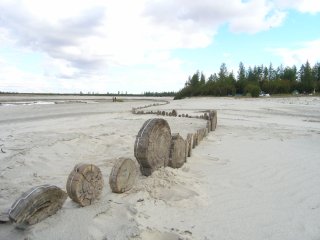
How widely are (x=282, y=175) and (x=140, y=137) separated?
293 centimetres

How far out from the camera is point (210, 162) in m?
8.18

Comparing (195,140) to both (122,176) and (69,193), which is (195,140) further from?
(69,193)

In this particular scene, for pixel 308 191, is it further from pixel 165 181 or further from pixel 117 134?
pixel 117 134

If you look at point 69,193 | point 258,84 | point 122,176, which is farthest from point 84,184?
point 258,84

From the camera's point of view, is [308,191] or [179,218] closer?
[179,218]

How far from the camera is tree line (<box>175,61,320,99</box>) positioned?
56594 millimetres

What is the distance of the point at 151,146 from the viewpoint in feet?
20.9

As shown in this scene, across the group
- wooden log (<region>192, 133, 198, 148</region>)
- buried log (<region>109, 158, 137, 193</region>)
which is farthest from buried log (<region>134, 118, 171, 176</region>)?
wooden log (<region>192, 133, 198, 148</region>)

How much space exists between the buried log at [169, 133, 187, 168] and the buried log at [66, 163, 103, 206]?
2071 mm

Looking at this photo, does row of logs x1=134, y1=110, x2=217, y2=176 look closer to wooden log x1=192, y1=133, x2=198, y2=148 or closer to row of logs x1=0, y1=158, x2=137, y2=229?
row of logs x1=0, y1=158, x2=137, y2=229

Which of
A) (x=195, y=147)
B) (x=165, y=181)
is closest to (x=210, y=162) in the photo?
(x=195, y=147)

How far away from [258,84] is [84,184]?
6157 cm

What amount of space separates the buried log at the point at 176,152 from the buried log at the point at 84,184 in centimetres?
207

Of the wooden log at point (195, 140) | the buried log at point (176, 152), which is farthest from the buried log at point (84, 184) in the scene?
the wooden log at point (195, 140)
